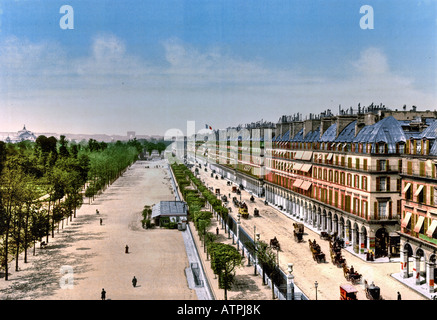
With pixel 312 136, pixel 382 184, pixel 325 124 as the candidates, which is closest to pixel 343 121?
pixel 325 124

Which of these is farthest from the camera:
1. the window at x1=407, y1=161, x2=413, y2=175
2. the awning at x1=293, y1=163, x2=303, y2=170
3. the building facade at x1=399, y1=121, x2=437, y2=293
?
the awning at x1=293, y1=163, x2=303, y2=170

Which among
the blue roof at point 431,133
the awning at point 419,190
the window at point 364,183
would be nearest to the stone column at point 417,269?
the awning at point 419,190

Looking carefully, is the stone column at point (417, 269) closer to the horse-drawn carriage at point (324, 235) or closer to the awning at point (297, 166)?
the horse-drawn carriage at point (324, 235)

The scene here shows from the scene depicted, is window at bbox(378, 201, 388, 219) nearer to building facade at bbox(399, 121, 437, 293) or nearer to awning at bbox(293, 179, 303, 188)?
building facade at bbox(399, 121, 437, 293)

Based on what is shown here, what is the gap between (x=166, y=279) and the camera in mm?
38000

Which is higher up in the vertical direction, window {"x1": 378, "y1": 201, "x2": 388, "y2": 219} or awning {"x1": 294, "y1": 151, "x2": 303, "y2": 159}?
awning {"x1": 294, "y1": 151, "x2": 303, "y2": 159}

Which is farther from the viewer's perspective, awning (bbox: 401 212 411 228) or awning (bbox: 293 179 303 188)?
awning (bbox: 293 179 303 188)

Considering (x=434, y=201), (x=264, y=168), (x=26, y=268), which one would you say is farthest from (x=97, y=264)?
(x=264, y=168)

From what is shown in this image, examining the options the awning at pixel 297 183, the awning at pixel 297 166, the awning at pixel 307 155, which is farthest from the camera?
the awning at pixel 297 166

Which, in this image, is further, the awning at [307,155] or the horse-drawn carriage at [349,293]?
the awning at [307,155]

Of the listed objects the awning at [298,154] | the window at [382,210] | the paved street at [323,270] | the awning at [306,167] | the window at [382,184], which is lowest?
the paved street at [323,270]

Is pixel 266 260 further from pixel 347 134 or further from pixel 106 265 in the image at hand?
pixel 347 134

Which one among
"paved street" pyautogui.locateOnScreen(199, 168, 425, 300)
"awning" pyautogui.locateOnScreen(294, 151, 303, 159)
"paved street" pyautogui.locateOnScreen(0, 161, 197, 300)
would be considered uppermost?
"awning" pyautogui.locateOnScreen(294, 151, 303, 159)

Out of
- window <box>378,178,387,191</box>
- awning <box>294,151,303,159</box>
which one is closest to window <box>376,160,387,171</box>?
window <box>378,178,387,191</box>
